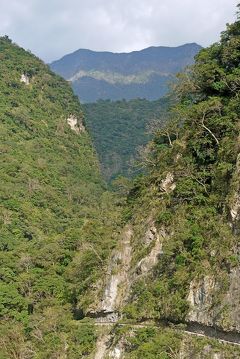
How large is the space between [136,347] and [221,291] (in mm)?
4748

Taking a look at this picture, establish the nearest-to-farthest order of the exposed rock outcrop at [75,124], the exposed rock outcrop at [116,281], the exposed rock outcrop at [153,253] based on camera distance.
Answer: the exposed rock outcrop at [153,253], the exposed rock outcrop at [116,281], the exposed rock outcrop at [75,124]

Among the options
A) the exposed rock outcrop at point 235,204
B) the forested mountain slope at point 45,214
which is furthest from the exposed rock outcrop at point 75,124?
the exposed rock outcrop at point 235,204

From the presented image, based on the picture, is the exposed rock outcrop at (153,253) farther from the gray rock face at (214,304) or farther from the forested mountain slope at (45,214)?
the forested mountain slope at (45,214)

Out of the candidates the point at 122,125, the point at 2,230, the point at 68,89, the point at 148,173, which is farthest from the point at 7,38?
the point at 148,173

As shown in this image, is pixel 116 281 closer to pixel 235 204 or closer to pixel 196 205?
pixel 196 205

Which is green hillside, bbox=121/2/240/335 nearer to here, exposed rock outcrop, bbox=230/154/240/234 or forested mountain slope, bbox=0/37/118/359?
exposed rock outcrop, bbox=230/154/240/234

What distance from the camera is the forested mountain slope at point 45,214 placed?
29.7m

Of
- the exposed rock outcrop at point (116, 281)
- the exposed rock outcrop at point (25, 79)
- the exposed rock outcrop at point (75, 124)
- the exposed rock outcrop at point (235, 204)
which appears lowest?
the exposed rock outcrop at point (116, 281)

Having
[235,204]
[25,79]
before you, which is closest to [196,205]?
[235,204]

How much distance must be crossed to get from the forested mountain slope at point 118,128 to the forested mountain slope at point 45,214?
2355 centimetres

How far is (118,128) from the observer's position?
11394cm

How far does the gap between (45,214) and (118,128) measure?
2566 inches

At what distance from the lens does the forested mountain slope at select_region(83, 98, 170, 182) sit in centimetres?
10225

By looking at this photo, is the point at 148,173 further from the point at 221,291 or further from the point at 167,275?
the point at 221,291
